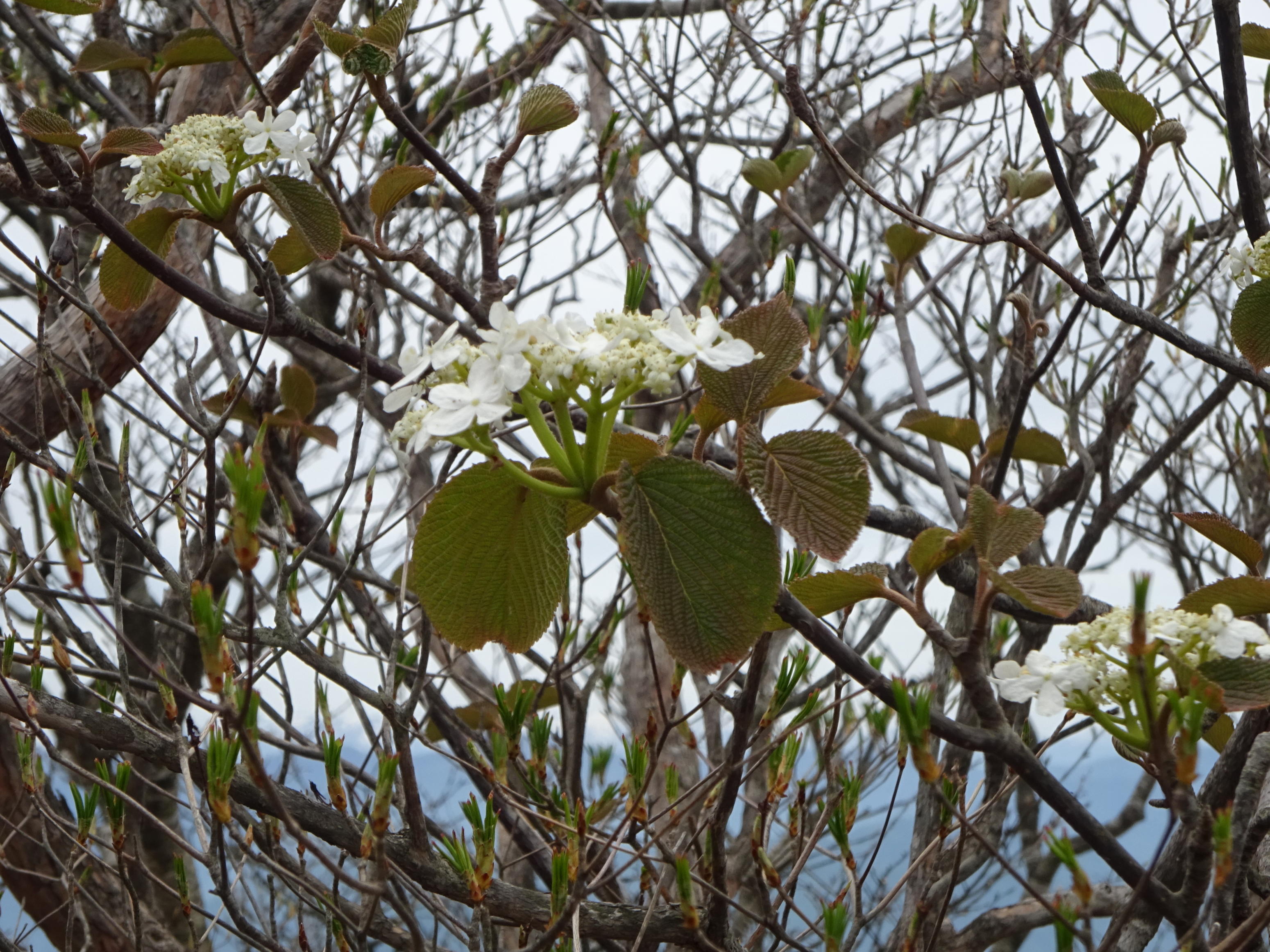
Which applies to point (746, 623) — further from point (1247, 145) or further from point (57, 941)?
point (57, 941)

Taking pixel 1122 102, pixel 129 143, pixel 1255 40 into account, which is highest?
pixel 1255 40

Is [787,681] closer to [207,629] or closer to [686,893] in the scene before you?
[686,893]

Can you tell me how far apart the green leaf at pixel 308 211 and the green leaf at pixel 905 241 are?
1043 mm

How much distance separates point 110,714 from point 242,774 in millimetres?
199

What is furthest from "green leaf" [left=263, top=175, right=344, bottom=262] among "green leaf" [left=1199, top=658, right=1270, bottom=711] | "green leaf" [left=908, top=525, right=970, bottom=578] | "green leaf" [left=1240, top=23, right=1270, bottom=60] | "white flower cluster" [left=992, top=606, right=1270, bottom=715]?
"green leaf" [left=1240, top=23, right=1270, bottom=60]

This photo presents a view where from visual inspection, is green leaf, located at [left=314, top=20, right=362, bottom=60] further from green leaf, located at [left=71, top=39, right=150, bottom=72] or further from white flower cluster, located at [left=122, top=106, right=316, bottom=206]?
green leaf, located at [left=71, top=39, right=150, bottom=72]

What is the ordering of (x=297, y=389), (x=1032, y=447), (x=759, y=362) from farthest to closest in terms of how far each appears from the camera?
(x=297, y=389) < (x=1032, y=447) < (x=759, y=362)

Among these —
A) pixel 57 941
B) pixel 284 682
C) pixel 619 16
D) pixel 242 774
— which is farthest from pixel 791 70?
pixel 619 16

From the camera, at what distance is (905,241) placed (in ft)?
6.53

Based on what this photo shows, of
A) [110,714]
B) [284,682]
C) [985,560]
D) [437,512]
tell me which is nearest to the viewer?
[985,560]

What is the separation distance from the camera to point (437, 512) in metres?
0.96

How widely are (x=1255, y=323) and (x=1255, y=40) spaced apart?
36 centimetres

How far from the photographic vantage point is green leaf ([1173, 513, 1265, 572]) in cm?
105

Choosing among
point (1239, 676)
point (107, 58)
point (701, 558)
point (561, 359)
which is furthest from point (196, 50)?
point (1239, 676)
